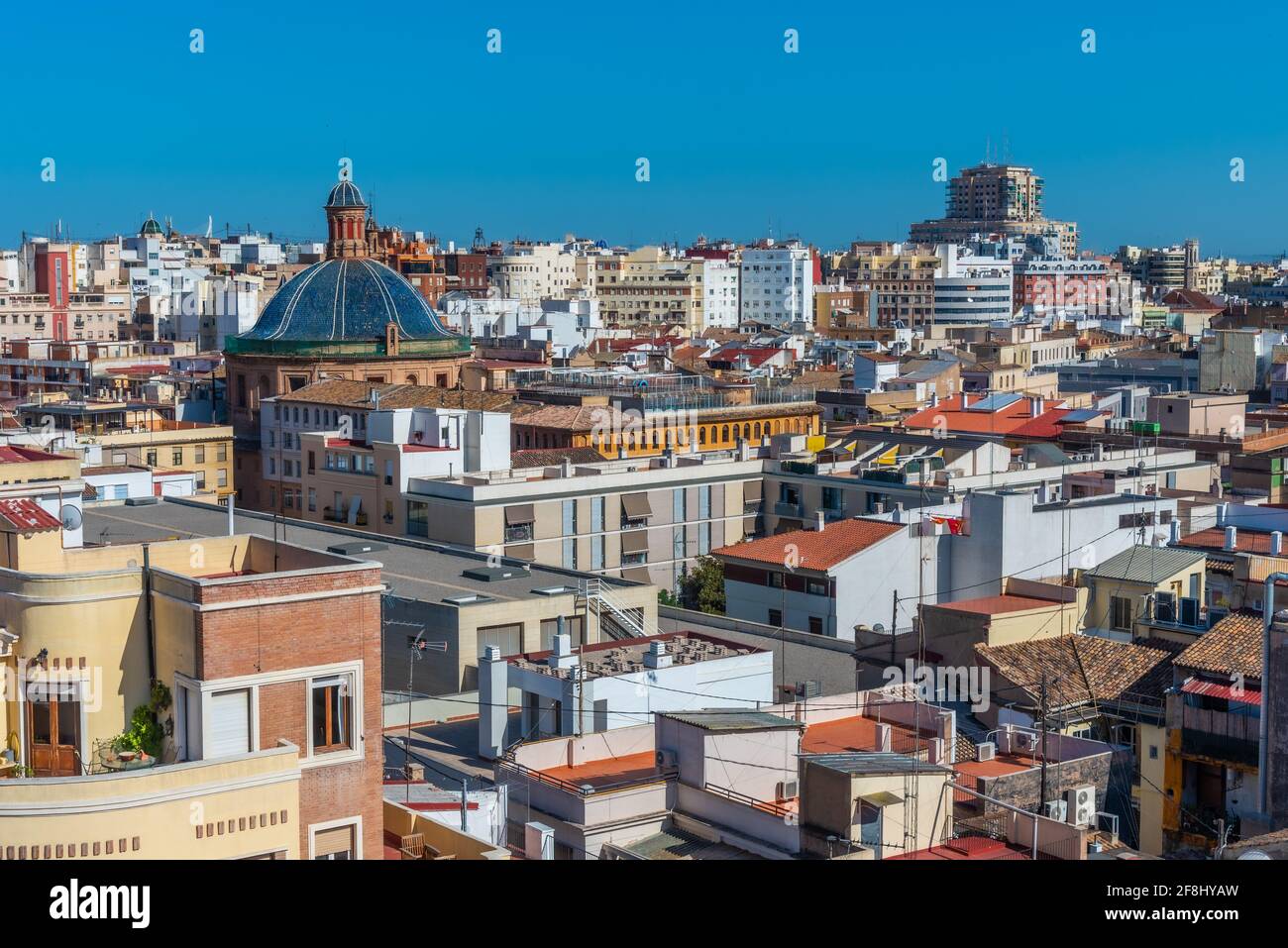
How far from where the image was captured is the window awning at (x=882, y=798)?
11.2 metres

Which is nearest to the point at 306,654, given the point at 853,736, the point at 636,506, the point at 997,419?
the point at 853,736

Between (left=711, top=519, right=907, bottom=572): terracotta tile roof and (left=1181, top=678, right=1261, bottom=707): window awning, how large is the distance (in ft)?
25.1

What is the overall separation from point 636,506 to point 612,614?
9.38 meters

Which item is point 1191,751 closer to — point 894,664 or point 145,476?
point 894,664

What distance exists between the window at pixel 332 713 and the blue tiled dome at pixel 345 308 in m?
36.5

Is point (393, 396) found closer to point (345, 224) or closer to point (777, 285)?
point (345, 224)

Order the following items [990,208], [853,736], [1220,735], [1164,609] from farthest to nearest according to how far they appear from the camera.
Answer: [990,208]
[1164,609]
[1220,735]
[853,736]

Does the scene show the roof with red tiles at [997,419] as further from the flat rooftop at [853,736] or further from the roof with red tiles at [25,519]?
the roof with red tiles at [25,519]

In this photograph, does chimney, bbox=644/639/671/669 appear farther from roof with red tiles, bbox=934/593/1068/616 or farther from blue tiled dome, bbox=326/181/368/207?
blue tiled dome, bbox=326/181/368/207

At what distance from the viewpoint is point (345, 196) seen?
50719 millimetres

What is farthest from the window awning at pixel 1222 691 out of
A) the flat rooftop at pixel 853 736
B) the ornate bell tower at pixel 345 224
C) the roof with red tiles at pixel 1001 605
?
the ornate bell tower at pixel 345 224

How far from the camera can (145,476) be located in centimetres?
2816

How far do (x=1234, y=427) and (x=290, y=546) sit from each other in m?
30.9

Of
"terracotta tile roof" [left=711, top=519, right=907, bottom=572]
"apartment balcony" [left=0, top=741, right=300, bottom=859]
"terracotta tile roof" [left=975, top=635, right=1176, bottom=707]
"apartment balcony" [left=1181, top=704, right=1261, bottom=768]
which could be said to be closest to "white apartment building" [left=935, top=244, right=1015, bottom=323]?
"terracotta tile roof" [left=711, top=519, right=907, bottom=572]
